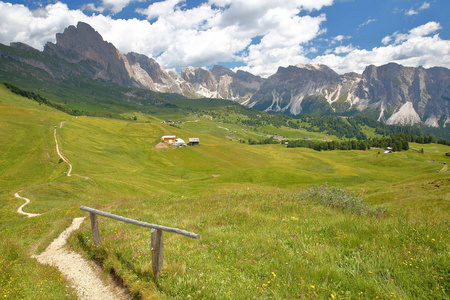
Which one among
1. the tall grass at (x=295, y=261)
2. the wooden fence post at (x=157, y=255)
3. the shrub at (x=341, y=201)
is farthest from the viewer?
the shrub at (x=341, y=201)

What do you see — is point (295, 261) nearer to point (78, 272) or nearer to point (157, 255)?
point (157, 255)

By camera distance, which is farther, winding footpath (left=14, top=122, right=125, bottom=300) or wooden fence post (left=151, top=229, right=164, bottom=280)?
winding footpath (left=14, top=122, right=125, bottom=300)

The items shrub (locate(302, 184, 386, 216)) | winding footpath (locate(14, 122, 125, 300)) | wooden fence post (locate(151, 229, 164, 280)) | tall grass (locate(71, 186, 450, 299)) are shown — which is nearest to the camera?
tall grass (locate(71, 186, 450, 299))

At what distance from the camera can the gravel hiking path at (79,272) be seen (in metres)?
9.75

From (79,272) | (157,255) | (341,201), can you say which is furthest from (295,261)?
(341,201)

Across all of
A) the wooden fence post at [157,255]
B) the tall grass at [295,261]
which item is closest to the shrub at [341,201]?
the tall grass at [295,261]

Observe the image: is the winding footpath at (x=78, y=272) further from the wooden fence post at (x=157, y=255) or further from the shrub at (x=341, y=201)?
the shrub at (x=341, y=201)

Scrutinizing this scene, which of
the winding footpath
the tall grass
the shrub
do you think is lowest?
the winding footpath

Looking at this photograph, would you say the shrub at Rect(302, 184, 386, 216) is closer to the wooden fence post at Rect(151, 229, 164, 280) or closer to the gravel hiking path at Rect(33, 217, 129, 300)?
the wooden fence post at Rect(151, 229, 164, 280)

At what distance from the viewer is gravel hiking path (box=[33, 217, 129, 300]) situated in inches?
384

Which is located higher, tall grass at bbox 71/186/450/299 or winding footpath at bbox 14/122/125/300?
tall grass at bbox 71/186/450/299

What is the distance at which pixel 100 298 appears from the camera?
954 centimetres

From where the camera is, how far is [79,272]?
1154 centimetres

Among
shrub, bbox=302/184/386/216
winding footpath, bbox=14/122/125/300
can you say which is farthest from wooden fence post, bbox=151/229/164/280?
shrub, bbox=302/184/386/216
